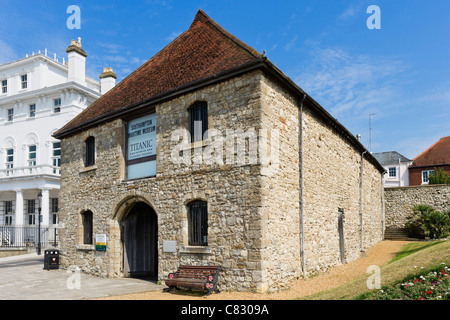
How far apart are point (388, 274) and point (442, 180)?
107 feet

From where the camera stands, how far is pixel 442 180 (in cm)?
3703

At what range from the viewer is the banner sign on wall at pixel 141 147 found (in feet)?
44.7

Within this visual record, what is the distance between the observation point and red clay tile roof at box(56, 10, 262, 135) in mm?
11867

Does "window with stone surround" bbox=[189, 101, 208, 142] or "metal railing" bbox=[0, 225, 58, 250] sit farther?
"metal railing" bbox=[0, 225, 58, 250]

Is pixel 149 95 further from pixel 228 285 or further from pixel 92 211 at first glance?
pixel 228 285

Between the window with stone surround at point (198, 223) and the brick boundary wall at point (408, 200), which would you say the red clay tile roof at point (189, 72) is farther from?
the brick boundary wall at point (408, 200)

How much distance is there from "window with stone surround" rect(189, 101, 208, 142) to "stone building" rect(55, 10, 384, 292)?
42 mm

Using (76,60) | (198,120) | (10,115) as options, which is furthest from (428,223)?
(10,115)

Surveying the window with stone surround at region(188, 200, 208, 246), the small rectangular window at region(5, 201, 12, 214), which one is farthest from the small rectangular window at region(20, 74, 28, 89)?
the window with stone surround at region(188, 200, 208, 246)

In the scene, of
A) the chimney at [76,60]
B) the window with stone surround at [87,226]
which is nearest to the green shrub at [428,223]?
the window with stone surround at [87,226]

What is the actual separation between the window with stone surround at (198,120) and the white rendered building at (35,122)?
16.8m

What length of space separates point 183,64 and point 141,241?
7195 mm

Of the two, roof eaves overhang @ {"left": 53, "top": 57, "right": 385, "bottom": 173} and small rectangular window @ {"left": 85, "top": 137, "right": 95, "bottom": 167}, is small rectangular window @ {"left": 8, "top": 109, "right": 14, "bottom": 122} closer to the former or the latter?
roof eaves overhang @ {"left": 53, "top": 57, "right": 385, "bottom": 173}
